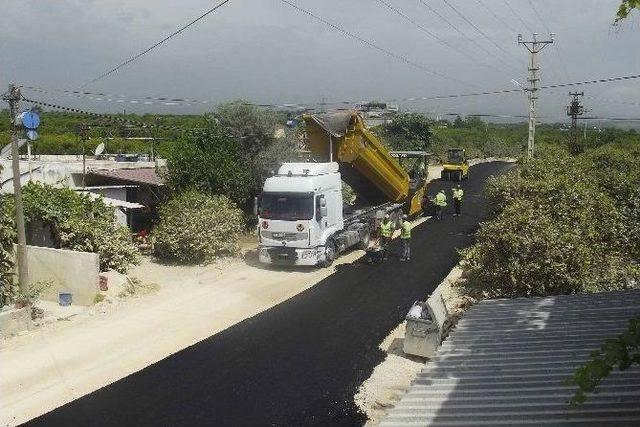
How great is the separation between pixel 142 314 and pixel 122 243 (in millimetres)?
4173

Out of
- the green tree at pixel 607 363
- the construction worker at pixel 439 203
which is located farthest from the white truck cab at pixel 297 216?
the green tree at pixel 607 363

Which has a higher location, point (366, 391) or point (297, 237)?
point (297, 237)

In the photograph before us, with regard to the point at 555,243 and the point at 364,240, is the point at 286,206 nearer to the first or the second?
the point at 364,240

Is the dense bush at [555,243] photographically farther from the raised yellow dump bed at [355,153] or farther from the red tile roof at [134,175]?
the red tile roof at [134,175]

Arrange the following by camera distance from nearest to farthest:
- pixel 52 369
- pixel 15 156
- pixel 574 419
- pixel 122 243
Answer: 1. pixel 574 419
2. pixel 52 369
3. pixel 15 156
4. pixel 122 243

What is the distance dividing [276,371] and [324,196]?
8855 millimetres

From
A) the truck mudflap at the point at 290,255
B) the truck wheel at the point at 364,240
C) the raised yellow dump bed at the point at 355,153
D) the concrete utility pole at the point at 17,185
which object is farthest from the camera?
the truck wheel at the point at 364,240

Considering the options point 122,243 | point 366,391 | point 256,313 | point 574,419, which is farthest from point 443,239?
point 574,419

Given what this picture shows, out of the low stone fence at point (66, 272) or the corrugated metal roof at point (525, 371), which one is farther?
the low stone fence at point (66, 272)

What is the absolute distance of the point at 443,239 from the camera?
24.0 m

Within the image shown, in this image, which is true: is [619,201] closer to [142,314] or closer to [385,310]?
[385,310]

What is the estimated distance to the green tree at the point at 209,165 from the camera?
2291cm

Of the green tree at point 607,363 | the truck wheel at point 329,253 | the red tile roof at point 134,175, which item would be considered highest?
the red tile roof at point 134,175

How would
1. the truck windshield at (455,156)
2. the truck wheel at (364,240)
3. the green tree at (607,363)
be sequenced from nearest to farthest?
the green tree at (607,363), the truck wheel at (364,240), the truck windshield at (455,156)
